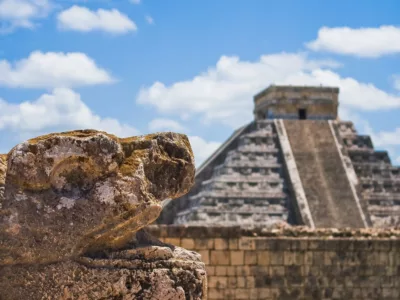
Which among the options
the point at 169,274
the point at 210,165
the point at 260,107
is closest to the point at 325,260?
the point at 169,274

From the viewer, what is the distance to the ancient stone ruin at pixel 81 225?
197 inches

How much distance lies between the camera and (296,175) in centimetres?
4303

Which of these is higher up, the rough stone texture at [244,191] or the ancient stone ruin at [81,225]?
the rough stone texture at [244,191]

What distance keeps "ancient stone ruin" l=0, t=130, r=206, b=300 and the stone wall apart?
14.0 meters

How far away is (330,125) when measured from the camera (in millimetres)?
47906

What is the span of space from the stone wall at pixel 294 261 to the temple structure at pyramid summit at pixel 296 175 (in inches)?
741

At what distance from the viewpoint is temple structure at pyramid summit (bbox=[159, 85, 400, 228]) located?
41250 millimetres

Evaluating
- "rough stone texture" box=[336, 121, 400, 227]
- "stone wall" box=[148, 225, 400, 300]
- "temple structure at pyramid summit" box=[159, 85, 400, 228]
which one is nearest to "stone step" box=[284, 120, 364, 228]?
"temple structure at pyramid summit" box=[159, 85, 400, 228]

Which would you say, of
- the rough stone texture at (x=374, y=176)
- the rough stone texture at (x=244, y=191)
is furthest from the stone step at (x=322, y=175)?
the rough stone texture at (x=244, y=191)

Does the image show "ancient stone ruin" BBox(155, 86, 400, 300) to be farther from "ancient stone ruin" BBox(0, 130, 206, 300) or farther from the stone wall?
"ancient stone ruin" BBox(0, 130, 206, 300)

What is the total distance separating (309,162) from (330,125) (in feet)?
13.7

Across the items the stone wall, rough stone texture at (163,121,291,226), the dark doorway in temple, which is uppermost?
the dark doorway in temple

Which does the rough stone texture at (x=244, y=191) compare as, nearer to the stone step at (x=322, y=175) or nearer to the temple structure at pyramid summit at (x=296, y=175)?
the temple structure at pyramid summit at (x=296, y=175)

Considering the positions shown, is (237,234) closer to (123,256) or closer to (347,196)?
(123,256)
